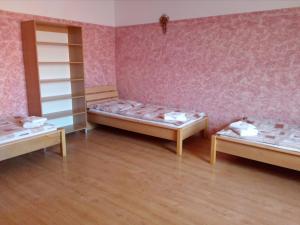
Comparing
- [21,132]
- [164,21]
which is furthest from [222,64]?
[21,132]

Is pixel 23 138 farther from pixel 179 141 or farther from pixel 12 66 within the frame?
pixel 179 141

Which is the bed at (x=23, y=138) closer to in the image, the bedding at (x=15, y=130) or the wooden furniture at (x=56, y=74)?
the bedding at (x=15, y=130)

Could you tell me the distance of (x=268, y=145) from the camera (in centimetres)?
275

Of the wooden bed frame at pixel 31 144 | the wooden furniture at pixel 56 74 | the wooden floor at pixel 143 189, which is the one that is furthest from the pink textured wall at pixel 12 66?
the wooden bed frame at pixel 31 144

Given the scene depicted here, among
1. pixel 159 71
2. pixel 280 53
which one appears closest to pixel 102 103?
pixel 159 71

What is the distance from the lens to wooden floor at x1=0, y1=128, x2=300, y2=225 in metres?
2.14

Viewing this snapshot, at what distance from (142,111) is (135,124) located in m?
0.31

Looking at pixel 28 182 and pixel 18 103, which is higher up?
pixel 18 103

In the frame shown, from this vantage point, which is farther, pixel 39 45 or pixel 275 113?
pixel 39 45

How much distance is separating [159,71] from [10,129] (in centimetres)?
254

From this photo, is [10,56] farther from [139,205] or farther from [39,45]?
[139,205]

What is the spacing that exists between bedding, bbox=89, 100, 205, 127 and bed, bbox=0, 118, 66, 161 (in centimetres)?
110

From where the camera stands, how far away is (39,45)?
3955 mm

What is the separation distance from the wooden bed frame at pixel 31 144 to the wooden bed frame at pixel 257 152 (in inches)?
76.2
